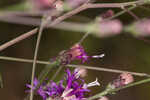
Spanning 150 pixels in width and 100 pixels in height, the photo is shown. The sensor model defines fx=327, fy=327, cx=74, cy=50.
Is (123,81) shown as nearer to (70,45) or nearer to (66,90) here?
(66,90)

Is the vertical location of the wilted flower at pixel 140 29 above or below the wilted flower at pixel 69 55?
above

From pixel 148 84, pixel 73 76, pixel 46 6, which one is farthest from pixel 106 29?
pixel 148 84

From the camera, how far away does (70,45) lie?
3.37 ft

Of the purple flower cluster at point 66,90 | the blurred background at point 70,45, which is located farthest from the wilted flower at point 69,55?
the blurred background at point 70,45

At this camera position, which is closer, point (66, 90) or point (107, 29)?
point (107, 29)

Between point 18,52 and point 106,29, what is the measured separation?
0.79 m

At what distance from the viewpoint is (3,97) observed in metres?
1.03

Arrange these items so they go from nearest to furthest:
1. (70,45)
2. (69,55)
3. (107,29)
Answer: (107,29)
(69,55)
(70,45)

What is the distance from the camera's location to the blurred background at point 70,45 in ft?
3.42

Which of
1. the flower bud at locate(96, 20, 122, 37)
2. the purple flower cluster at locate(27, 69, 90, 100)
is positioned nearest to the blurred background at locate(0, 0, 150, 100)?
the purple flower cluster at locate(27, 69, 90, 100)

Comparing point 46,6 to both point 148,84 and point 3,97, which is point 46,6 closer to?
point 3,97

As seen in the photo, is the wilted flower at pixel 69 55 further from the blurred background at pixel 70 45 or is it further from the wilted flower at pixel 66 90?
the blurred background at pixel 70 45

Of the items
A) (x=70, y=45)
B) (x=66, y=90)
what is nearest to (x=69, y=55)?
(x=66, y=90)

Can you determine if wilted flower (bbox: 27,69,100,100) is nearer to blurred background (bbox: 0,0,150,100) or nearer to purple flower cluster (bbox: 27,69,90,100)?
purple flower cluster (bbox: 27,69,90,100)
